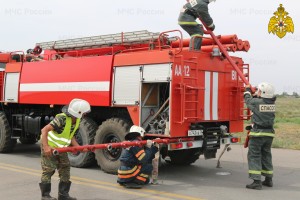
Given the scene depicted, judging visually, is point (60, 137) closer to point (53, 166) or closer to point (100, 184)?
point (53, 166)

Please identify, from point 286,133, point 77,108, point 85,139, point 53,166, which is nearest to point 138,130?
point 77,108

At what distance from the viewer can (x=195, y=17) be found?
826cm

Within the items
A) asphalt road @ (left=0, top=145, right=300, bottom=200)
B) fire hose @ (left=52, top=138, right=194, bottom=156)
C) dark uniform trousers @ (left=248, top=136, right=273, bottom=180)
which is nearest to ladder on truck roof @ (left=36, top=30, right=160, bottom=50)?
fire hose @ (left=52, top=138, right=194, bottom=156)

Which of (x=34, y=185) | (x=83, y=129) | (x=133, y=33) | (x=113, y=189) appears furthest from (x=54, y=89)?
(x=113, y=189)

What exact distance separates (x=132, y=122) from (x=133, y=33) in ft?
7.68

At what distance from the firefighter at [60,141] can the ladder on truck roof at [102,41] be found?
3545 mm

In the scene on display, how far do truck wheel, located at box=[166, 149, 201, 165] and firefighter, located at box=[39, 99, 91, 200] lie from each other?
3712 millimetres

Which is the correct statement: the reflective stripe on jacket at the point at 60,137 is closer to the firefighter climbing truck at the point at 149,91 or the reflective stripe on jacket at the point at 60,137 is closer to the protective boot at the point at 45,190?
the protective boot at the point at 45,190

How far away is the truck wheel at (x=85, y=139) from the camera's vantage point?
29.0 ft

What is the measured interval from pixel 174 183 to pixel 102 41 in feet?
13.9

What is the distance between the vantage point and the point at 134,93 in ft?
26.3

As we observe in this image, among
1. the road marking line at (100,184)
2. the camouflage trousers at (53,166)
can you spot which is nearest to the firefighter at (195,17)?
the road marking line at (100,184)

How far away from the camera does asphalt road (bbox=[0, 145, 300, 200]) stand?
663cm

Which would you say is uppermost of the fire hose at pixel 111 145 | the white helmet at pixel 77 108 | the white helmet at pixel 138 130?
the white helmet at pixel 77 108
